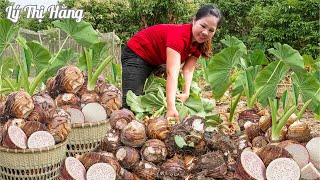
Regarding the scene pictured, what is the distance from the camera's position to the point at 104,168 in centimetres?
169

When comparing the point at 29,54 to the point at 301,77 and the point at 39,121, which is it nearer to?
the point at 39,121

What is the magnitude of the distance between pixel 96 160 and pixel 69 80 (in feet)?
2.48

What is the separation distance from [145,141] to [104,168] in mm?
252

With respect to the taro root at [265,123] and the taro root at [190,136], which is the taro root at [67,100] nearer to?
the taro root at [190,136]

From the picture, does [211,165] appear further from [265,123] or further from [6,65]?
[6,65]

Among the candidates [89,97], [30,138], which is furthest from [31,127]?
[89,97]

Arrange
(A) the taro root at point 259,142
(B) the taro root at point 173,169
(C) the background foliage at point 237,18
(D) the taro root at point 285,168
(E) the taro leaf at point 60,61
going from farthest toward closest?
1. (C) the background foliage at point 237,18
2. (E) the taro leaf at point 60,61
3. (A) the taro root at point 259,142
4. (B) the taro root at point 173,169
5. (D) the taro root at point 285,168

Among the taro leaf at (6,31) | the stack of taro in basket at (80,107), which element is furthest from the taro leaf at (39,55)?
the stack of taro in basket at (80,107)

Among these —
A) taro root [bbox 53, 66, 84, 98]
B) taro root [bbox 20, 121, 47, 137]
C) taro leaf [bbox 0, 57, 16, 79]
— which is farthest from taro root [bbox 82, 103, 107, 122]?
taro leaf [bbox 0, 57, 16, 79]

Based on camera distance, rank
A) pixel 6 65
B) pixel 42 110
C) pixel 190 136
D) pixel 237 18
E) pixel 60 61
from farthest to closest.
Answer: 1. pixel 237 18
2. pixel 6 65
3. pixel 60 61
4. pixel 42 110
5. pixel 190 136

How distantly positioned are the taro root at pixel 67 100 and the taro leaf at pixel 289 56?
3.44ft

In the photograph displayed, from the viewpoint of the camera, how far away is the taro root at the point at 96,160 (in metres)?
1.72

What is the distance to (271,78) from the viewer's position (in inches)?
92.2

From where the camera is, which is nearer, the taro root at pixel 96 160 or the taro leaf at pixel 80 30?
the taro root at pixel 96 160
